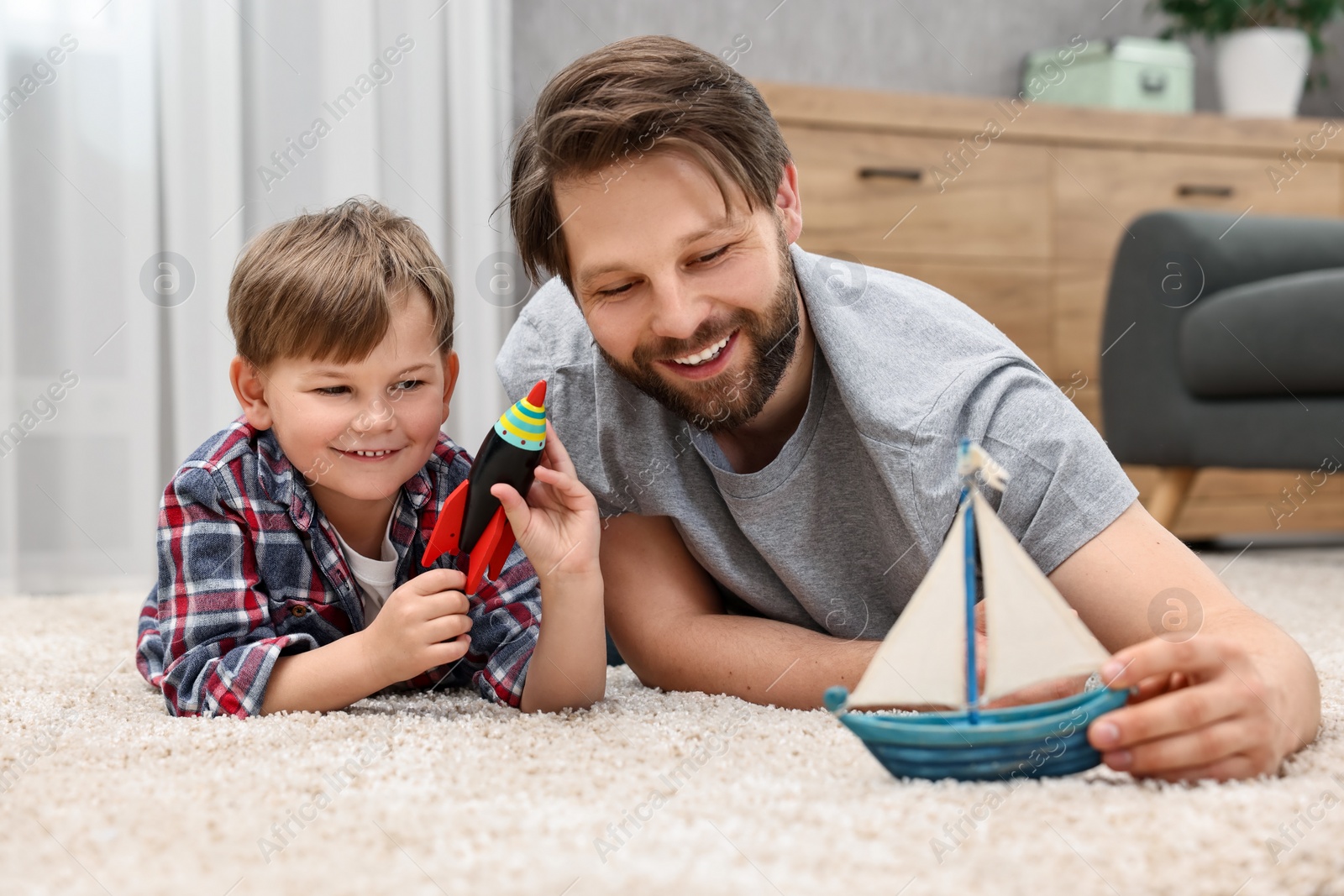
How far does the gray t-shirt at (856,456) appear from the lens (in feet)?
2.65

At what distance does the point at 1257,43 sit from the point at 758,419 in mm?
2225

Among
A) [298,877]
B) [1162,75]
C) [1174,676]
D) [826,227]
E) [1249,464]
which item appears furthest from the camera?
[1162,75]

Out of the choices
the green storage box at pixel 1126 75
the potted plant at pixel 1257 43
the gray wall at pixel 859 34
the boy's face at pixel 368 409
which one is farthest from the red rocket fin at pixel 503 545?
the potted plant at pixel 1257 43

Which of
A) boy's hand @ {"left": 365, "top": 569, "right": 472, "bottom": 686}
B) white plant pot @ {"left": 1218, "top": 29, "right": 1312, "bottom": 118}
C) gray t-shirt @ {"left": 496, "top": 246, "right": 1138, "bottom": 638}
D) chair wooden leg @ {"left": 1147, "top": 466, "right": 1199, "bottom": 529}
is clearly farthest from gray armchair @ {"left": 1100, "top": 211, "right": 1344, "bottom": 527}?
boy's hand @ {"left": 365, "top": 569, "right": 472, "bottom": 686}

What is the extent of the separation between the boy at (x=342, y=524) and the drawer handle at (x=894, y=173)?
1411mm

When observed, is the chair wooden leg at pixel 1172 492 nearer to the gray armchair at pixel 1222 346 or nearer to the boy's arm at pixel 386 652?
the gray armchair at pixel 1222 346

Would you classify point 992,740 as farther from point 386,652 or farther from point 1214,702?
point 386,652

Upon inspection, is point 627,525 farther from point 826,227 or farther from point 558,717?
point 826,227

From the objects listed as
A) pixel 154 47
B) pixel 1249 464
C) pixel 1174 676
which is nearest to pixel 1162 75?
pixel 1249 464

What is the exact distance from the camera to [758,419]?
990 millimetres

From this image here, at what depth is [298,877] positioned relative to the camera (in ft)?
1.65

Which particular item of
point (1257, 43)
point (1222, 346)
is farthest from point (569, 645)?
point (1257, 43)

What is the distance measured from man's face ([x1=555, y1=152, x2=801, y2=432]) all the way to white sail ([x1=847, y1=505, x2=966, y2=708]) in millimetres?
304

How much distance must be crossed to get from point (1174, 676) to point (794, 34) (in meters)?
2.27
